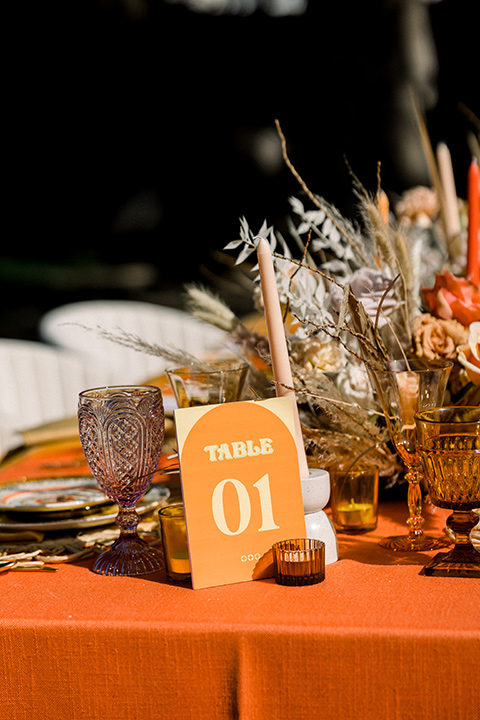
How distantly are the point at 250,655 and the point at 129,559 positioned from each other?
0.21 m

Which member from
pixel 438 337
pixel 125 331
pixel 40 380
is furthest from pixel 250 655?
pixel 125 331

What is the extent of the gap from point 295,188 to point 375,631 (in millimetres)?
6125

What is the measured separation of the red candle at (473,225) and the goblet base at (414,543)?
1.16 feet

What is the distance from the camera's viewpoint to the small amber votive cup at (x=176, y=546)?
81cm

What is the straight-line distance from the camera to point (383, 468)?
101 cm

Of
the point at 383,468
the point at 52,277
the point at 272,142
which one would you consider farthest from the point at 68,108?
the point at 383,468

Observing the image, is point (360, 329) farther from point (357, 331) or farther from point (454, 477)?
point (454, 477)

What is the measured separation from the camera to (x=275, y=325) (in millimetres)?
863

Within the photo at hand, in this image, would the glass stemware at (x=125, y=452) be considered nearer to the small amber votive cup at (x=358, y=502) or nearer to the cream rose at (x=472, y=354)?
the small amber votive cup at (x=358, y=502)

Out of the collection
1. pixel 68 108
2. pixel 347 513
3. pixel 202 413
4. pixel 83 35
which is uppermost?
pixel 83 35

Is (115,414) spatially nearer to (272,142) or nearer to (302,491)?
(302,491)

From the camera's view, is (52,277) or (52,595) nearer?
(52,595)

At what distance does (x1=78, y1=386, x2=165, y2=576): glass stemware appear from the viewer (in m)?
0.83

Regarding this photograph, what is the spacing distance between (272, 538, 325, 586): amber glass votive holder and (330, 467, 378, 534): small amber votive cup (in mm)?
176
